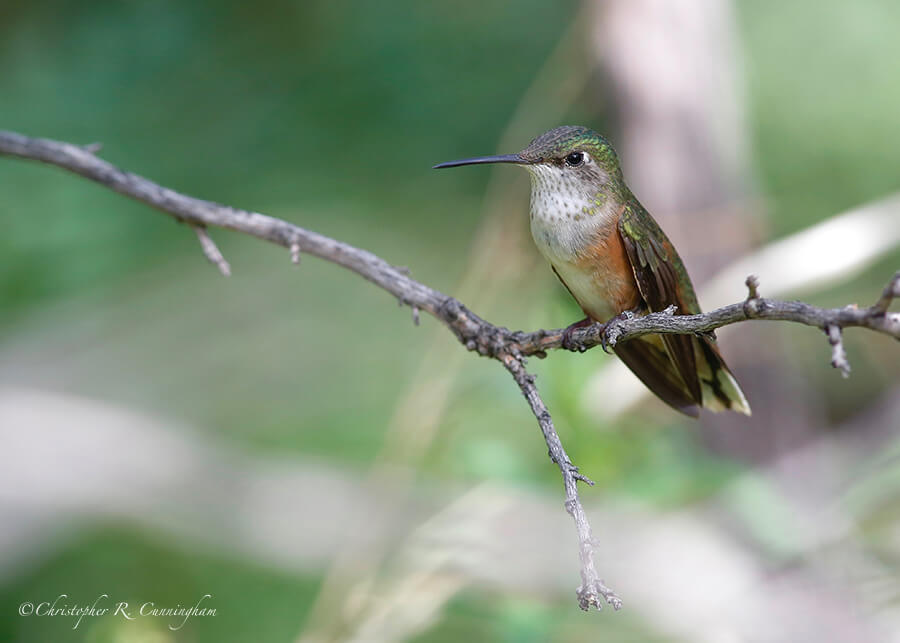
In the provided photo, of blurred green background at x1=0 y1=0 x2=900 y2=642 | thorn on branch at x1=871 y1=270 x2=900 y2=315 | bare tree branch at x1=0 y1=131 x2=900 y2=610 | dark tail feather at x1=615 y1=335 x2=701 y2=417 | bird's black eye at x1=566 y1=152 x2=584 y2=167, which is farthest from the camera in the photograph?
blurred green background at x1=0 y1=0 x2=900 y2=642

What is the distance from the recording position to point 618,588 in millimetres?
4398

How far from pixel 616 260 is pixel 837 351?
137 centimetres

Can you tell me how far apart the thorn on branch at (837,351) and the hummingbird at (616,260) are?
1126 mm

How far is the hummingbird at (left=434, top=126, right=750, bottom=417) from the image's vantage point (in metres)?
2.86

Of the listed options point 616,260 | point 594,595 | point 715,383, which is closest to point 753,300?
point 594,595

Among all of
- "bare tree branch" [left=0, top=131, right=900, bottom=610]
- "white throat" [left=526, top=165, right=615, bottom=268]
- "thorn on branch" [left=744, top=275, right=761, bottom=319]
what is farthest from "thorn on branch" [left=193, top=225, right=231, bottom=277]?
"thorn on branch" [left=744, top=275, right=761, bottom=319]

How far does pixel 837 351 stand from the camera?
60.5 inches

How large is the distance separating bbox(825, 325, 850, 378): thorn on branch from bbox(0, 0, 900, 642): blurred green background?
2.14 metres

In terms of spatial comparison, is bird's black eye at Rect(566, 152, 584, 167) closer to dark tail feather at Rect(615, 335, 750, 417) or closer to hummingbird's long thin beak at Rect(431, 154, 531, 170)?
hummingbird's long thin beak at Rect(431, 154, 531, 170)

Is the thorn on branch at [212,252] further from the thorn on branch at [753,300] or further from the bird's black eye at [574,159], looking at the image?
the thorn on branch at [753,300]

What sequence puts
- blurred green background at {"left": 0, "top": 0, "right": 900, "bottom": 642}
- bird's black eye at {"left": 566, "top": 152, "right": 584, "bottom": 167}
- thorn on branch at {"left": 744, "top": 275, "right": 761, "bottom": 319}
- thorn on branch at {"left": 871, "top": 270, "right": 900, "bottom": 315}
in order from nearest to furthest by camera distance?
1. thorn on branch at {"left": 871, "top": 270, "right": 900, "bottom": 315}
2. thorn on branch at {"left": 744, "top": 275, "right": 761, "bottom": 319}
3. bird's black eye at {"left": 566, "top": 152, "right": 584, "bottom": 167}
4. blurred green background at {"left": 0, "top": 0, "right": 900, "bottom": 642}

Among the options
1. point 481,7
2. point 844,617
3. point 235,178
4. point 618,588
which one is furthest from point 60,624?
point 481,7

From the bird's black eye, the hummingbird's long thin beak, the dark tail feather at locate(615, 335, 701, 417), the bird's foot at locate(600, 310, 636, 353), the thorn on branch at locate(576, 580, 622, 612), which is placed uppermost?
the bird's black eye

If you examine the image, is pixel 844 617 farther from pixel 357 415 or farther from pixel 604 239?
pixel 357 415
